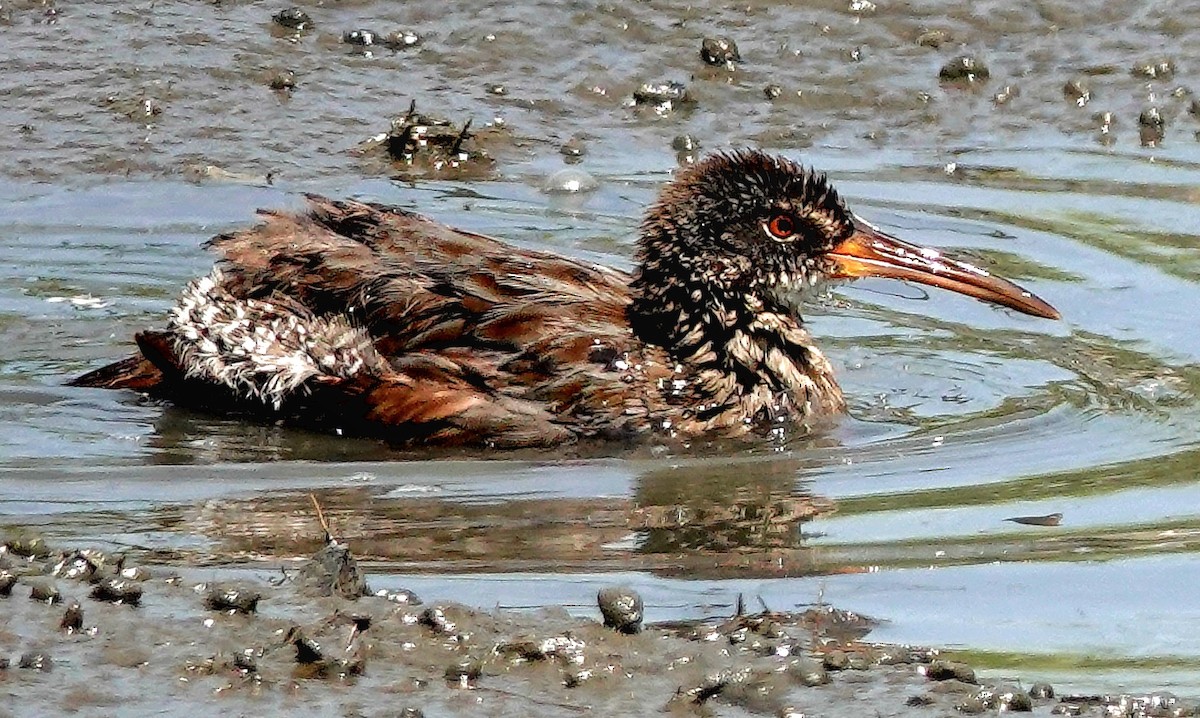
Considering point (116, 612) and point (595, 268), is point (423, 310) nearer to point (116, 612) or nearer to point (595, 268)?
point (595, 268)

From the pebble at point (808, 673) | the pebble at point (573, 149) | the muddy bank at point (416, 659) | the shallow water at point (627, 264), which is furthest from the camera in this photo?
the pebble at point (573, 149)

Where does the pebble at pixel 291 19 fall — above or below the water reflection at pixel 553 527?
above

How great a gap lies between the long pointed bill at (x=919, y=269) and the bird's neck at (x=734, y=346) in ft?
1.27

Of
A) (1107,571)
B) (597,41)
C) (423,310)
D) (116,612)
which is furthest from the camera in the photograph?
(597,41)

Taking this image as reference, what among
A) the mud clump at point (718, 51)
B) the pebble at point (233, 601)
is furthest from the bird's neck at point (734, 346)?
the mud clump at point (718, 51)

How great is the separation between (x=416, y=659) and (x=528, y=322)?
3324mm

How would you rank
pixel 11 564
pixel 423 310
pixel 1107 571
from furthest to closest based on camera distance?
pixel 423 310 → pixel 1107 571 → pixel 11 564

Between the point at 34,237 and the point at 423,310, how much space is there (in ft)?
10.3

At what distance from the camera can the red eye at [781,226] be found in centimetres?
970

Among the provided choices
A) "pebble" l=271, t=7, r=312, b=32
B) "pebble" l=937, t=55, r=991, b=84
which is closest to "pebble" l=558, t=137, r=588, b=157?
"pebble" l=271, t=7, r=312, b=32

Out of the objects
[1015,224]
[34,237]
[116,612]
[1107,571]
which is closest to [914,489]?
[1107,571]

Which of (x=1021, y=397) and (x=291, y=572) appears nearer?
(x=291, y=572)

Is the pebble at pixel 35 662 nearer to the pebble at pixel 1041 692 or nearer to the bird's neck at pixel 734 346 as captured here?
the pebble at pixel 1041 692

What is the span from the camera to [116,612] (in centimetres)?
625
